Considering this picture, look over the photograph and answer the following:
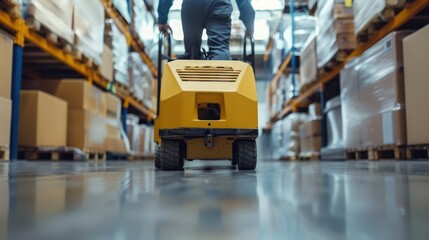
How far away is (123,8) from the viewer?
634cm

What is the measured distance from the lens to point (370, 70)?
4.27m

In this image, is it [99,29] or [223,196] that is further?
[99,29]

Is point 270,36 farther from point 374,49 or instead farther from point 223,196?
point 223,196

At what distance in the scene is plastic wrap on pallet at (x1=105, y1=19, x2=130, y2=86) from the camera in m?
6.08

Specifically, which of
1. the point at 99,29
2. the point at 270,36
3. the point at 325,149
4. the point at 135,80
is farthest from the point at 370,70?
the point at 270,36

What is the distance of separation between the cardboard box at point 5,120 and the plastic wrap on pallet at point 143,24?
12.4 feet

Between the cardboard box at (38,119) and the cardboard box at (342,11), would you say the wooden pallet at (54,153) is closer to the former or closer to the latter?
the cardboard box at (38,119)

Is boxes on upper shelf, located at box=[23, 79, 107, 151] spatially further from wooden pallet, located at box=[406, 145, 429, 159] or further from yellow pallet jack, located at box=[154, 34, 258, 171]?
wooden pallet, located at box=[406, 145, 429, 159]

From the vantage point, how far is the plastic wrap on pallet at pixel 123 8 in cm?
610

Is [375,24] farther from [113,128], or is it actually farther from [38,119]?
[113,128]

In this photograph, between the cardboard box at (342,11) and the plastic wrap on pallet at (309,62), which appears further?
the plastic wrap on pallet at (309,62)

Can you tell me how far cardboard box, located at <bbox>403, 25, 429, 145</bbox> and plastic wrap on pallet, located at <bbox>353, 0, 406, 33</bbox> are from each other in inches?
18.3

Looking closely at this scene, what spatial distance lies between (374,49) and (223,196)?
3796 mm

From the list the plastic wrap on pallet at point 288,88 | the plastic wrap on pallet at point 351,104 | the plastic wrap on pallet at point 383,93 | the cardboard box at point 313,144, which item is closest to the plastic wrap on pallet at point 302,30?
the plastic wrap on pallet at point 288,88
